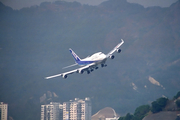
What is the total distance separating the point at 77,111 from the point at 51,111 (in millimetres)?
11788

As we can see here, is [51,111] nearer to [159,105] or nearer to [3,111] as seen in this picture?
[3,111]

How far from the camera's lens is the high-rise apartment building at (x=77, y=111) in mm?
167300

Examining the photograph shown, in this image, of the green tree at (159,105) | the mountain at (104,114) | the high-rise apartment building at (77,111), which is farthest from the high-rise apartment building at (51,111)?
the green tree at (159,105)

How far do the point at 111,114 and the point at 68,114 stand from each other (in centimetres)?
2387

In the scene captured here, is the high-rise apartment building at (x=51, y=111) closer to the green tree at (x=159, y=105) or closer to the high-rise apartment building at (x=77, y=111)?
the high-rise apartment building at (x=77, y=111)

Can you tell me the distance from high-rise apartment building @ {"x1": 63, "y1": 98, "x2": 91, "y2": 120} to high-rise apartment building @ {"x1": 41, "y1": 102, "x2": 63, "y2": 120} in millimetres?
2677

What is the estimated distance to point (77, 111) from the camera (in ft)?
549

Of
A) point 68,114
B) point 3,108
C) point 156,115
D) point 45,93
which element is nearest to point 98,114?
point 68,114

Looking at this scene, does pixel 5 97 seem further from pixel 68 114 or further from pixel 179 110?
pixel 179 110

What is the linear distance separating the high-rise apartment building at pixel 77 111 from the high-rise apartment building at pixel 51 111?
8.78ft

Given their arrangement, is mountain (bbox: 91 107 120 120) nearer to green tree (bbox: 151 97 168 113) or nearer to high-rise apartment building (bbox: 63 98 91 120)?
high-rise apartment building (bbox: 63 98 91 120)

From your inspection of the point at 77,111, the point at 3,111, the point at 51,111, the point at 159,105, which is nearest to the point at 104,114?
the point at 77,111

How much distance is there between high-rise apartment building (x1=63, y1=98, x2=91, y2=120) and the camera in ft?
549

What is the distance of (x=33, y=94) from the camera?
196 m
